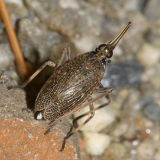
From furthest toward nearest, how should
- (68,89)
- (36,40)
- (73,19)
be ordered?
1. (73,19)
2. (36,40)
3. (68,89)

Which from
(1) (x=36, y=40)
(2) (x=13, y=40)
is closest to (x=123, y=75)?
(1) (x=36, y=40)

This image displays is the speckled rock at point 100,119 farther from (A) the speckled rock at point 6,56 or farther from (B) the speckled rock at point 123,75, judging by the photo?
(A) the speckled rock at point 6,56

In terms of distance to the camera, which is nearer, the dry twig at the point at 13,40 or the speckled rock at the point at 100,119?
the speckled rock at the point at 100,119

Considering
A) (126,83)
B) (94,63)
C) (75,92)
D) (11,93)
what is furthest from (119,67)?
(11,93)

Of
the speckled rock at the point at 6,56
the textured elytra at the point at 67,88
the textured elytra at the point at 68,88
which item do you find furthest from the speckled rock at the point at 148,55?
the speckled rock at the point at 6,56

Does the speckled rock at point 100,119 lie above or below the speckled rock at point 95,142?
above

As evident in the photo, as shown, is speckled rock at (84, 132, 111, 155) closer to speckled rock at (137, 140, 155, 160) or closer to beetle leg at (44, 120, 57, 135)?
speckled rock at (137, 140, 155, 160)

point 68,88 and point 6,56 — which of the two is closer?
point 68,88

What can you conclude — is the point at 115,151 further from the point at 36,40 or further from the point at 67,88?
the point at 36,40

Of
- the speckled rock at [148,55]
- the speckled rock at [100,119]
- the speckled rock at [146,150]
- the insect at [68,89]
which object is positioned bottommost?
the speckled rock at [146,150]
